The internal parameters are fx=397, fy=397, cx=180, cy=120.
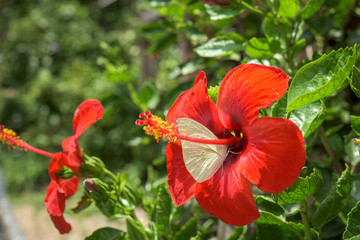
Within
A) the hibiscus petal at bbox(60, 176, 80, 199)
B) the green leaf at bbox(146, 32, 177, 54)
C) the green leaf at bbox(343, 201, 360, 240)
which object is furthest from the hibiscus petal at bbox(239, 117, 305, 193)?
the green leaf at bbox(146, 32, 177, 54)

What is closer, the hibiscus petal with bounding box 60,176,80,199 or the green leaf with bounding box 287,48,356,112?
the green leaf with bounding box 287,48,356,112

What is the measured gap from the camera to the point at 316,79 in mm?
522

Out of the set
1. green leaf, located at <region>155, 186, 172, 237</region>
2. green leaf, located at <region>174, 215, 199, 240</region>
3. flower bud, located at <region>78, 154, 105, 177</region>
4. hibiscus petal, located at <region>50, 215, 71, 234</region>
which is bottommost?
green leaf, located at <region>174, 215, 199, 240</region>

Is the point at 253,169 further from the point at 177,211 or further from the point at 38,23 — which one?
the point at 38,23

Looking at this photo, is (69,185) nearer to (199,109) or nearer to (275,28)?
(199,109)

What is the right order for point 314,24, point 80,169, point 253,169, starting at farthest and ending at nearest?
point 314,24, point 80,169, point 253,169

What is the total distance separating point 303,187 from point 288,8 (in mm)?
324

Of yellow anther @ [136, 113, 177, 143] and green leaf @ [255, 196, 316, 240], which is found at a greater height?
yellow anther @ [136, 113, 177, 143]

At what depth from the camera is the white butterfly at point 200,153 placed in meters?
0.54

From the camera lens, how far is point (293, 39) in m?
0.77

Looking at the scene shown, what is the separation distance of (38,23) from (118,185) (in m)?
6.74

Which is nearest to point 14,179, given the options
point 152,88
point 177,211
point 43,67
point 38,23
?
point 43,67

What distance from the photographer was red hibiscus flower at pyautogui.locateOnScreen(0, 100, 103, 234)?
2.16 feet

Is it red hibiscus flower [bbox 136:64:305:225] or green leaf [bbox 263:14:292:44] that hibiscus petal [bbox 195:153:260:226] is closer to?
red hibiscus flower [bbox 136:64:305:225]
